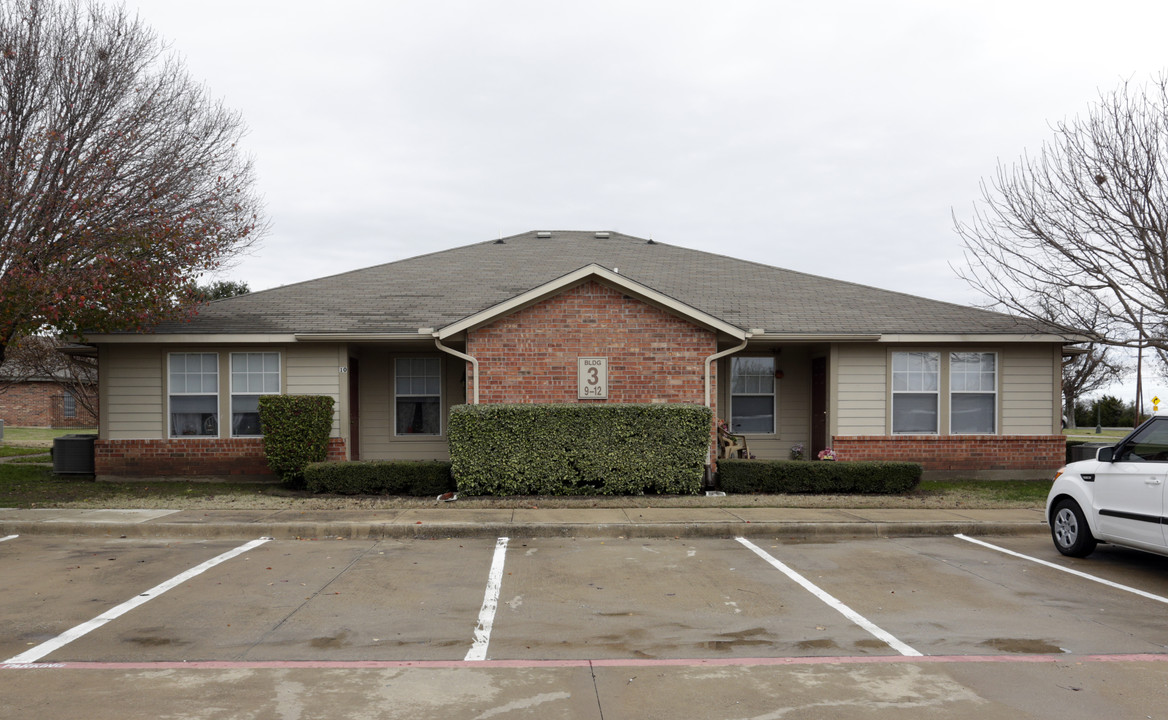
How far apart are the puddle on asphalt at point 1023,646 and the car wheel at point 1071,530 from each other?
3.54 metres

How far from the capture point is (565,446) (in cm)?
1277

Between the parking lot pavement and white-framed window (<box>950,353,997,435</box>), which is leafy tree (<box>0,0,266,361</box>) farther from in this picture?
white-framed window (<box>950,353,997,435</box>)

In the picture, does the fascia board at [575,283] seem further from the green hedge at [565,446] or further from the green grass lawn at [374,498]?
the green grass lawn at [374,498]

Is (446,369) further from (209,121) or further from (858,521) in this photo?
(858,521)

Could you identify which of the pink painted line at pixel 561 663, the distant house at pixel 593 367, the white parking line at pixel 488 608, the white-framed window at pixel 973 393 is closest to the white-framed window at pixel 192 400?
the distant house at pixel 593 367

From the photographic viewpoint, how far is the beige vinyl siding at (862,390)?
15.4 meters

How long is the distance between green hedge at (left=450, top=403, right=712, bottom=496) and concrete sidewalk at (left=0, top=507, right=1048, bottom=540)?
145cm

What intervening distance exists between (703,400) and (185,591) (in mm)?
8678

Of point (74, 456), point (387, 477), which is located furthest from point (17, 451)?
point (387, 477)

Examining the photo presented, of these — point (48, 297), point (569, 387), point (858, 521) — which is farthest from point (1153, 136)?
point (48, 297)

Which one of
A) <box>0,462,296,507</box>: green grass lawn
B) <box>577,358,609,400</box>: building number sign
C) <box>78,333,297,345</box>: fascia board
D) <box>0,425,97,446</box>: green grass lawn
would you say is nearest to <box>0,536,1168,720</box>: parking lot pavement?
<box>0,462,296,507</box>: green grass lawn

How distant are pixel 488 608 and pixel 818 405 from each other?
10.9 meters

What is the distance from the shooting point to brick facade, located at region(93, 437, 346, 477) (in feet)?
49.5

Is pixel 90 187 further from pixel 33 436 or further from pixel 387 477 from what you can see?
pixel 33 436
